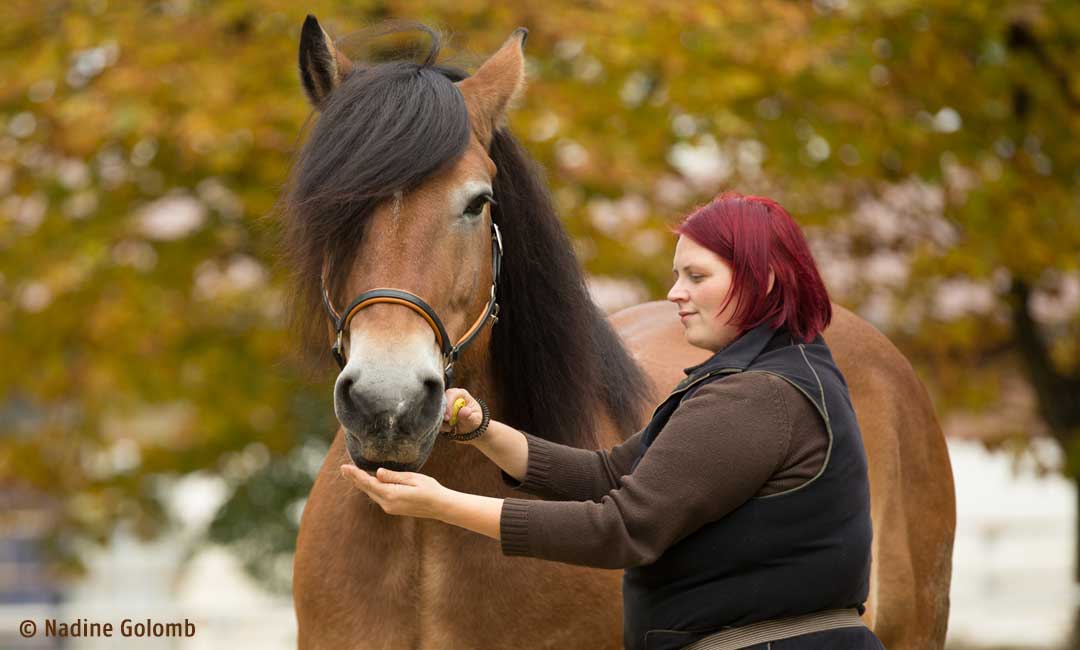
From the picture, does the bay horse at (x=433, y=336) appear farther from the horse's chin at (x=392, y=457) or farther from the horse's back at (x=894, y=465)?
the horse's back at (x=894, y=465)

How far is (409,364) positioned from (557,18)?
5.84m

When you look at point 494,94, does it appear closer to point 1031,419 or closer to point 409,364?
point 409,364

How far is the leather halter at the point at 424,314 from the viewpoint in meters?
2.51

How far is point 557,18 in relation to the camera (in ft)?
25.9

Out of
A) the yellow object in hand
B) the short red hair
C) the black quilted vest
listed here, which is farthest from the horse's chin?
the short red hair

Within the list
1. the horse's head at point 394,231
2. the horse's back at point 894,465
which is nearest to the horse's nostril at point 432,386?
the horse's head at point 394,231

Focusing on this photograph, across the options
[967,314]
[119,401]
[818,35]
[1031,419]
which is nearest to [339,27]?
[818,35]

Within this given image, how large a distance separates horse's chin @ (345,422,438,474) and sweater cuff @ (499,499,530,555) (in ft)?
0.74

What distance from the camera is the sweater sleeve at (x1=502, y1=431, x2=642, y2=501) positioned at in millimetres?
2785

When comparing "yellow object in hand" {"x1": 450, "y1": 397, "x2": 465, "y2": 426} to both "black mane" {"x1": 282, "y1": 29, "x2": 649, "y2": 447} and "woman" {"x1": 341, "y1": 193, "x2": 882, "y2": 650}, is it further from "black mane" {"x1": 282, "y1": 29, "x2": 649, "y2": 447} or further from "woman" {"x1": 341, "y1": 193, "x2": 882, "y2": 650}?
"black mane" {"x1": 282, "y1": 29, "x2": 649, "y2": 447}

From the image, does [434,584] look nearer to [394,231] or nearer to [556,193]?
[394,231]

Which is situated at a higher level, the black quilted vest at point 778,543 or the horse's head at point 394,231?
the horse's head at point 394,231

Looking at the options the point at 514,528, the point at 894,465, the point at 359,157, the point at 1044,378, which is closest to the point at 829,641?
the point at 514,528

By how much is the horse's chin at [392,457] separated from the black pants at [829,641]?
0.71 meters
